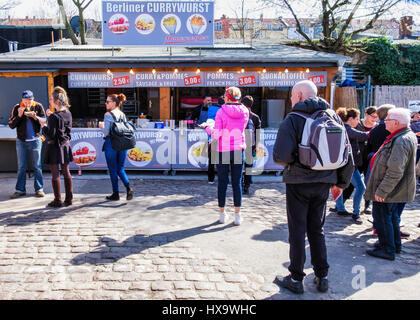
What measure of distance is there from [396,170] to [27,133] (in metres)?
6.07

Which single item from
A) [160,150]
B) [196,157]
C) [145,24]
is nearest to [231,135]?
[196,157]

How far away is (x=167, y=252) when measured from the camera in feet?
15.7

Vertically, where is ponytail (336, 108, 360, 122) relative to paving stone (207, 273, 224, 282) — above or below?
above

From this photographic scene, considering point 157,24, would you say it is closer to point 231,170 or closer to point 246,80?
point 246,80

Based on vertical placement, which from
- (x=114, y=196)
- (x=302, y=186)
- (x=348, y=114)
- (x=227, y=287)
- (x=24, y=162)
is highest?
(x=348, y=114)

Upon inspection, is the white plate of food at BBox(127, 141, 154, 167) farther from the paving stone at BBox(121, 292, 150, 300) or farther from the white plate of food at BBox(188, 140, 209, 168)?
the paving stone at BBox(121, 292, 150, 300)

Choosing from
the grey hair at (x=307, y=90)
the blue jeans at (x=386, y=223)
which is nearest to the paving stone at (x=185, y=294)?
the grey hair at (x=307, y=90)

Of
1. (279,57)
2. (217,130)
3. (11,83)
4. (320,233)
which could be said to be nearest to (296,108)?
Answer: (320,233)

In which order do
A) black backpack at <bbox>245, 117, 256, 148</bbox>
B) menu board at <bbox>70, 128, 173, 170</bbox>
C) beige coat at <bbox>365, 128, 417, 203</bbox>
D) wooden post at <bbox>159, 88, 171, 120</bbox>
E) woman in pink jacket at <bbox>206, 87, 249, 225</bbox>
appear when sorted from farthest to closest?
1. wooden post at <bbox>159, 88, 171, 120</bbox>
2. menu board at <bbox>70, 128, 173, 170</bbox>
3. black backpack at <bbox>245, 117, 256, 148</bbox>
4. woman in pink jacket at <bbox>206, 87, 249, 225</bbox>
5. beige coat at <bbox>365, 128, 417, 203</bbox>

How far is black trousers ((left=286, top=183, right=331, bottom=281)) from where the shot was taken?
11.9ft

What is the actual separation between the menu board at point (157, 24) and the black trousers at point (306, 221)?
723cm

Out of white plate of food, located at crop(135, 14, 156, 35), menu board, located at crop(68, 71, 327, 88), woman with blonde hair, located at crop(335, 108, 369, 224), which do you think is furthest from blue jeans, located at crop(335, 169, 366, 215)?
white plate of food, located at crop(135, 14, 156, 35)

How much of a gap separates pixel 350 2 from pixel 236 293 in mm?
17227

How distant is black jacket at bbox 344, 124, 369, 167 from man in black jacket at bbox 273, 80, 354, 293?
2.33 meters
